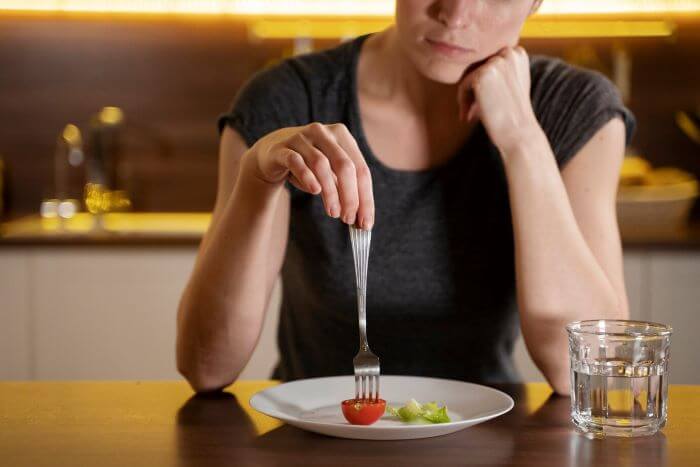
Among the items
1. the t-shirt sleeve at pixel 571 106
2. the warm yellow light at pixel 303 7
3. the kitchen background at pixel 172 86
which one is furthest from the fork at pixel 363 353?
the warm yellow light at pixel 303 7

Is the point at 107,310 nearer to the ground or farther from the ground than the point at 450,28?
nearer to the ground

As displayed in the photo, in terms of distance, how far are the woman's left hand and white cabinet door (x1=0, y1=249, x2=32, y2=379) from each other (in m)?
1.65

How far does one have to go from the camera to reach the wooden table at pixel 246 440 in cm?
96

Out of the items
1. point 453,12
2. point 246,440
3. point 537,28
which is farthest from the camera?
point 537,28

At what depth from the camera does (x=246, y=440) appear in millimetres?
1027

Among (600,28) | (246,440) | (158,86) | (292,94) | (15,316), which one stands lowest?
(15,316)

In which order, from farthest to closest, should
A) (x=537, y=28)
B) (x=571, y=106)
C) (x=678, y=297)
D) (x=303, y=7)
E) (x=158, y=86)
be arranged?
(x=158, y=86), (x=537, y=28), (x=303, y=7), (x=678, y=297), (x=571, y=106)

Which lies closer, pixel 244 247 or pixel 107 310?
pixel 244 247

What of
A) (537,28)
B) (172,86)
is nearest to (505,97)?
(537,28)

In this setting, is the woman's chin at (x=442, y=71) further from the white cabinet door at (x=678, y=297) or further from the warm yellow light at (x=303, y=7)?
the warm yellow light at (x=303, y=7)

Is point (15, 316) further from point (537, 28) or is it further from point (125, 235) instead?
point (537, 28)

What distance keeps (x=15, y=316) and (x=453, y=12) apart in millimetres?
1819

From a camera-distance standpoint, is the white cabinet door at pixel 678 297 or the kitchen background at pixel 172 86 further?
the kitchen background at pixel 172 86

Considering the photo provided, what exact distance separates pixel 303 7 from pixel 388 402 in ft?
7.03
